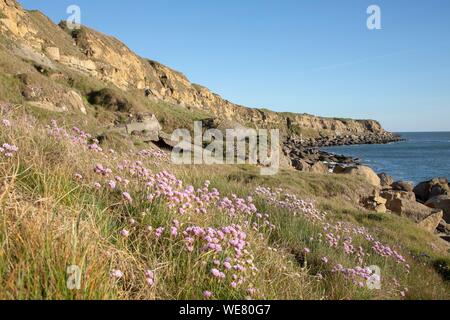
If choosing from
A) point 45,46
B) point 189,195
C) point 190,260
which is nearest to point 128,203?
point 189,195

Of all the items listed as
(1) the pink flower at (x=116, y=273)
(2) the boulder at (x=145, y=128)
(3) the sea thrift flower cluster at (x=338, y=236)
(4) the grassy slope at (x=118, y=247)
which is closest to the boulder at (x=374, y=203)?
Answer: (3) the sea thrift flower cluster at (x=338, y=236)

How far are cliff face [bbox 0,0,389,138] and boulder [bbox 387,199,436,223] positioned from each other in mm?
25517

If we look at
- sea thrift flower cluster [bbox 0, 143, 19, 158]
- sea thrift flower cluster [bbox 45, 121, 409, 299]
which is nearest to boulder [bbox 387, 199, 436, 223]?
sea thrift flower cluster [bbox 45, 121, 409, 299]

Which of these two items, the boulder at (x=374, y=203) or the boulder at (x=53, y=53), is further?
the boulder at (x=53, y=53)

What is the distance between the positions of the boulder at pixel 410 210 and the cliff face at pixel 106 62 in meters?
25.5

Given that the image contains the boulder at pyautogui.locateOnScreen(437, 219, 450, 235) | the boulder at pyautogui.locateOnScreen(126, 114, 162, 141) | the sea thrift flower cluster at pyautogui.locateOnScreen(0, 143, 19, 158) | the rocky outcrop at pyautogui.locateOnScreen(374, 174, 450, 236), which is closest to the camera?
the sea thrift flower cluster at pyautogui.locateOnScreen(0, 143, 19, 158)

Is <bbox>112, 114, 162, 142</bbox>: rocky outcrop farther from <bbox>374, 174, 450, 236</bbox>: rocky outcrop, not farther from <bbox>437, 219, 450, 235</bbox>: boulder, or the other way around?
<bbox>437, 219, 450, 235</bbox>: boulder

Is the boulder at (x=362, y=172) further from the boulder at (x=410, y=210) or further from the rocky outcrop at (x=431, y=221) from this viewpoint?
the rocky outcrop at (x=431, y=221)

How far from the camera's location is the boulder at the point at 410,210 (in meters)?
17.2

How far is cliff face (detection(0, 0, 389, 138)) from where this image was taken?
35750 mm

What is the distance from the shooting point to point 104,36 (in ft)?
204

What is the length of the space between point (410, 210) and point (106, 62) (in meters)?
46.7
